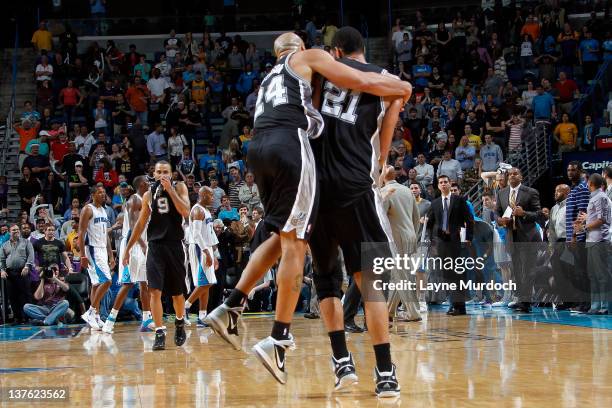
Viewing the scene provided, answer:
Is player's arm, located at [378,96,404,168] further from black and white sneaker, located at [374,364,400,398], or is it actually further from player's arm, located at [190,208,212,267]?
player's arm, located at [190,208,212,267]

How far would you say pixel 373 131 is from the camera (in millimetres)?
5379

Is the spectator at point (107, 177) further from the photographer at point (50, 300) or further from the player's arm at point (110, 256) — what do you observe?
the player's arm at point (110, 256)

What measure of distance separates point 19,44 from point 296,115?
21.6 m

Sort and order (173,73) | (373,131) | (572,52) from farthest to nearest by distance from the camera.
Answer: (173,73) → (572,52) → (373,131)

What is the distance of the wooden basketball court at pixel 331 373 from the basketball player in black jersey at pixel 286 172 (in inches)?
16.5

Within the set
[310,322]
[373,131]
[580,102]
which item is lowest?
[310,322]

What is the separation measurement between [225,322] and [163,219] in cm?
398

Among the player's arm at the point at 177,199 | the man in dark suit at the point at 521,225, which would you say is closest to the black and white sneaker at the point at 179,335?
the player's arm at the point at 177,199

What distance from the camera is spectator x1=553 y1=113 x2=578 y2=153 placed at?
58.0 ft

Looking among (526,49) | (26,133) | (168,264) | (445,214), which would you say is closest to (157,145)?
(26,133)

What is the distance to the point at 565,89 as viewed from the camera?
1991cm

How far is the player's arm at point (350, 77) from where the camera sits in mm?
5078

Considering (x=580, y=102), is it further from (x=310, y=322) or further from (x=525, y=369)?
(x=525, y=369)

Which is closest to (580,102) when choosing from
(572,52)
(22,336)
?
(572,52)
